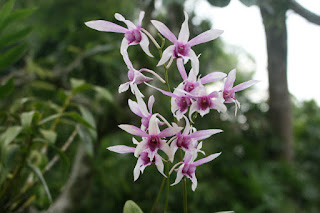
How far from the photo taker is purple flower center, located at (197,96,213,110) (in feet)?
1.45

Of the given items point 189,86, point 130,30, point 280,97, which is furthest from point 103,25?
point 280,97

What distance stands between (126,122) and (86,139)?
54 centimetres

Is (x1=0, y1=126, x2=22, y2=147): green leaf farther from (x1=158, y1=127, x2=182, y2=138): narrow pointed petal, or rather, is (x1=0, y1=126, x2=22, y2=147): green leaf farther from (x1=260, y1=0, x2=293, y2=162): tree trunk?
(x1=260, y1=0, x2=293, y2=162): tree trunk

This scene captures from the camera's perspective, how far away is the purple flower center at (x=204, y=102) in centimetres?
44

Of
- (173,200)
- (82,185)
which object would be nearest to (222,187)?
(173,200)

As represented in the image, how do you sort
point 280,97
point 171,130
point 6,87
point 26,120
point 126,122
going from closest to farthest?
point 171,130, point 26,120, point 6,87, point 126,122, point 280,97

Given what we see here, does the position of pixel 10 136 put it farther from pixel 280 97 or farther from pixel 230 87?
pixel 280 97

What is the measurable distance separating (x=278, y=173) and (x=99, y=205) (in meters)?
1.31

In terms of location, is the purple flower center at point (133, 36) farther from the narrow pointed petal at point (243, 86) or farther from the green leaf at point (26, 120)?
the green leaf at point (26, 120)

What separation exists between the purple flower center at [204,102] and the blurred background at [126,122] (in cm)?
55

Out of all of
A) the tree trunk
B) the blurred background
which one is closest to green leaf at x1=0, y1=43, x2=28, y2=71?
the blurred background

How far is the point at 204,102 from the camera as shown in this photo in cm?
44

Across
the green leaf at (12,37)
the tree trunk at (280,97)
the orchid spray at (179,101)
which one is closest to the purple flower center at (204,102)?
the orchid spray at (179,101)

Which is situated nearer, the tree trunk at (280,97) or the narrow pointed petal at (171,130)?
the narrow pointed petal at (171,130)
